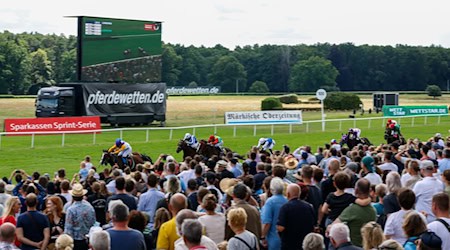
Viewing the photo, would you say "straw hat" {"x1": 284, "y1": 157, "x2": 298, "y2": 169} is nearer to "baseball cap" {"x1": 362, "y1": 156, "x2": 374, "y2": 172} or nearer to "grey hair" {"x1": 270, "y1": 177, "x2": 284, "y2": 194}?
"baseball cap" {"x1": 362, "y1": 156, "x2": 374, "y2": 172}

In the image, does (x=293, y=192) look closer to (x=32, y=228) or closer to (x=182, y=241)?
(x=182, y=241)

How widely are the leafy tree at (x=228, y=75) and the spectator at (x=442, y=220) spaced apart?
287 feet

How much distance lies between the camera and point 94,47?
104 ft

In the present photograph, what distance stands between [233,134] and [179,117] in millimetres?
13120

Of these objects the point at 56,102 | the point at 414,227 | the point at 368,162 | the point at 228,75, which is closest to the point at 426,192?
the point at 368,162

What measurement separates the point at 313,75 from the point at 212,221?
84579mm

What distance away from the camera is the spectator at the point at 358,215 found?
6980 mm

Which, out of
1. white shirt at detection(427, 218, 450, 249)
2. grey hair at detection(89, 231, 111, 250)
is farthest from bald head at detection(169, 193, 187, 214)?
white shirt at detection(427, 218, 450, 249)

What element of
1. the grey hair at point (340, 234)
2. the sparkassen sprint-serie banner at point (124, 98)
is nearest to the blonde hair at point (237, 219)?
the grey hair at point (340, 234)

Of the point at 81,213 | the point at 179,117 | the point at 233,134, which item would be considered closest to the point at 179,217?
the point at 81,213

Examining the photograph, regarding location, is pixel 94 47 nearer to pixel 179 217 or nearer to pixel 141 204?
pixel 141 204

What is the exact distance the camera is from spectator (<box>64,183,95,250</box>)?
24.8 feet

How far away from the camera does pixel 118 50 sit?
32.4 metres

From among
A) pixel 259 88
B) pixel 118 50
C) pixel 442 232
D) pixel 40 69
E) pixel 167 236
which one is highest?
pixel 40 69
